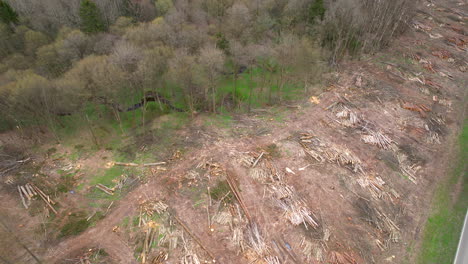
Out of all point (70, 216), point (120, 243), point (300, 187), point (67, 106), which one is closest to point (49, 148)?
point (67, 106)

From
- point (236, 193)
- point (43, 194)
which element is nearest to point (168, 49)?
point (236, 193)

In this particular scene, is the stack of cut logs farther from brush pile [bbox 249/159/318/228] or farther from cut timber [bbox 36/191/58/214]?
brush pile [bbox 249/159/318/228]

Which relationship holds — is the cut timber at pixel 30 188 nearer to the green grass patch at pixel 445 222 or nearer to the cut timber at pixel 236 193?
the cut timber at pixel 236 193

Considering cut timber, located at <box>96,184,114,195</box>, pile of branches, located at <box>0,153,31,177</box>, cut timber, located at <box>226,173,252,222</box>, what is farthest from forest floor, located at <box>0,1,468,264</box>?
pile of branches, located at <box>0,153,31,177</box>

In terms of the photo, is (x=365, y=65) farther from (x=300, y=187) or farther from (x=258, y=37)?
(x=300, y=187)

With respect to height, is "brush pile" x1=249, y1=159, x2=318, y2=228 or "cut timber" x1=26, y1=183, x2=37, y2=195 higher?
"cut timber" x1=26, y1=183, x2=37, y2=195

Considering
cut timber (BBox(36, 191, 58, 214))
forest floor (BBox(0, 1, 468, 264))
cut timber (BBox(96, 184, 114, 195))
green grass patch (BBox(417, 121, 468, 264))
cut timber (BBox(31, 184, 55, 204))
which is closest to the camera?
forest floor (BBox(0, 1, 468, 264))

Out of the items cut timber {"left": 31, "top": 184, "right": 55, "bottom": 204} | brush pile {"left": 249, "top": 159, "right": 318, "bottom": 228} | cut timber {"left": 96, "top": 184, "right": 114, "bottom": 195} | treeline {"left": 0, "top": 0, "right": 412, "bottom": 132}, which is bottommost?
brush pile {"left": 249, "top": 159, "right": 318, "bottom": 228}
